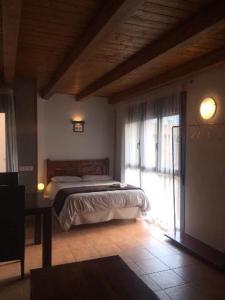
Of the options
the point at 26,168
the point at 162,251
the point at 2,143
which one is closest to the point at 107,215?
the point at 162,251

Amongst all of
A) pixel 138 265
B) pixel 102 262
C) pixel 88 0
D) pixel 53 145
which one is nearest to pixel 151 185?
pixel 138 265

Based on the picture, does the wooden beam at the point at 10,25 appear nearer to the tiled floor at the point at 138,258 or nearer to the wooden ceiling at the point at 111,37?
the wooden ceiling at the point at 111,37

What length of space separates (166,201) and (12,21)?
10.9 ft

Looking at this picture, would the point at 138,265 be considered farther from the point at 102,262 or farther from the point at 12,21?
the point at 12,21

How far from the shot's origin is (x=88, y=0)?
1984mm

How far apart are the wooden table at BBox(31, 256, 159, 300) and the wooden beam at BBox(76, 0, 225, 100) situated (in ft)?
6.53

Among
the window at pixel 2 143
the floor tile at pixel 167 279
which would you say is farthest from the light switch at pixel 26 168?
the floor tile at pixel 167 279

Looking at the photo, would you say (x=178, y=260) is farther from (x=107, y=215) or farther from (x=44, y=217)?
(x=44, y=217)

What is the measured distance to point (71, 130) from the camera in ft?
19.1

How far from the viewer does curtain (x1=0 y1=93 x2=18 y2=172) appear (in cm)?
424

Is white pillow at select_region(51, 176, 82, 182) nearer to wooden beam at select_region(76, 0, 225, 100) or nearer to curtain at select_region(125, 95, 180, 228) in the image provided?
curtain at select_region(125, 95, 180, 228)

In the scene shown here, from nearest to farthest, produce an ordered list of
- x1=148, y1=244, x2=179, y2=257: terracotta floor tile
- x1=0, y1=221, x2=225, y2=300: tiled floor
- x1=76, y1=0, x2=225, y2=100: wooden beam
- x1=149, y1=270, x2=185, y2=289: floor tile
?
x1=76, y1=0, x2=225, y2=100: wooden beam < x1=0, y1=221, x2=225, y2=300: tiled floor < x1=149, y1=270, x2=185, y2=289: floor tile < x1=148, y1=244, x2=179, y2=257: terracotta floor tile

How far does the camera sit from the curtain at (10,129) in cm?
424

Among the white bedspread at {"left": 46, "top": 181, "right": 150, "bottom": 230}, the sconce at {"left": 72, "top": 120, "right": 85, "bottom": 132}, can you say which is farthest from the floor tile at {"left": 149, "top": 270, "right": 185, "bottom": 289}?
the sconce at {"left": 72, "top": 120, "right": 85, "bottom": 132}
